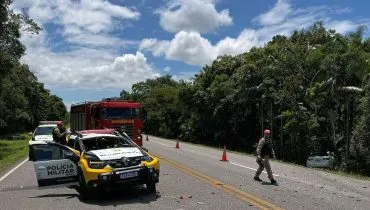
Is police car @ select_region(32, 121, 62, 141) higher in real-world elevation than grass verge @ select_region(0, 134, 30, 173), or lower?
higher

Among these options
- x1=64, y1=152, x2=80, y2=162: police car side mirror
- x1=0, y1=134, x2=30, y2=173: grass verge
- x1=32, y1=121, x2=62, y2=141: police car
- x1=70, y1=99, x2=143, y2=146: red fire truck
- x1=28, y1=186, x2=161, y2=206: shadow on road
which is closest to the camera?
x1=28, y1=186, x2=161, y2=206: shadow on road

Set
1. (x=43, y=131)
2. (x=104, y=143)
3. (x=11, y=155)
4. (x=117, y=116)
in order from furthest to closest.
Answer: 1. (x=11, y=155)
2. (x=43, y=131)
3. (x=117, y=116)
4. (x=104, y=143)

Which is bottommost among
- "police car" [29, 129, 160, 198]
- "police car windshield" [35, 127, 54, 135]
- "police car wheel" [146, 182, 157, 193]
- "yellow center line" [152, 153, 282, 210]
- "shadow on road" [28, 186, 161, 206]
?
"shadow on road" [28, 186, 161, 206]

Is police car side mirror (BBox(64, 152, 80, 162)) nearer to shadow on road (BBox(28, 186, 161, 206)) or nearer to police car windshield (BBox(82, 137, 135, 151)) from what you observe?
police car windshield (BBox(82, 137, 135, 151))

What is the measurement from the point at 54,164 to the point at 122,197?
183 cm

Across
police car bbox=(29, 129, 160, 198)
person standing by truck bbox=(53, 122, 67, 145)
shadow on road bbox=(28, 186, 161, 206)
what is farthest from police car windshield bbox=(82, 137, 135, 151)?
person standing by truck bbox=(53, 122, 67, 145)

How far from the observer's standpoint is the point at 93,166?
38.7 feet

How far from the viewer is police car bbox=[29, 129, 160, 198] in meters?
11.6

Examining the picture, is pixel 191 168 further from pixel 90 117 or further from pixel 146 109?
pixel 146 109

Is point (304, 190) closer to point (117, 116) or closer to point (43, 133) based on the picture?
point (117, 116)

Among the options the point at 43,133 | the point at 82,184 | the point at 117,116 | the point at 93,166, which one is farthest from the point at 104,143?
the point at 43,133

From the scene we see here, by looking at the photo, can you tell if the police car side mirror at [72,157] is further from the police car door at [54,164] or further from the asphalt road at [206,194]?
the asphalt road at [206,194]

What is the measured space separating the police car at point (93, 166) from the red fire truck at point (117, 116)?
12.3m

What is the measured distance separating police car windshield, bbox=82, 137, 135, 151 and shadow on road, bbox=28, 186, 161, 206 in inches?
47.0
